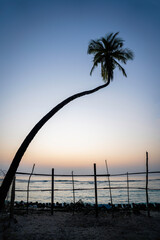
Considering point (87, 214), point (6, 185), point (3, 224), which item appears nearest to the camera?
point (6, 185)

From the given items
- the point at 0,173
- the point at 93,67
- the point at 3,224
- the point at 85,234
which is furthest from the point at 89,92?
the point at 3,224

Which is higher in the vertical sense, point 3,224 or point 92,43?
point 92,43

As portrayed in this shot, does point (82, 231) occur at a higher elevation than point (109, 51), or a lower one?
lower

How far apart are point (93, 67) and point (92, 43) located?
1.34 m

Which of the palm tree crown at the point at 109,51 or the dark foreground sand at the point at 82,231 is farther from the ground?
the palm tree crown at the point at 109,51

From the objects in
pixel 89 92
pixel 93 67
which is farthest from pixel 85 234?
pixel 93 67

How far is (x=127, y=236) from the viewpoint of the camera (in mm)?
4496

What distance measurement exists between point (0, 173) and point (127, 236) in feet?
14.9

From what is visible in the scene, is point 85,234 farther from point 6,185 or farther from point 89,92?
point 89,92

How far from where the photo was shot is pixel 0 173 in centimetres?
561

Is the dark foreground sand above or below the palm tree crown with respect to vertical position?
below

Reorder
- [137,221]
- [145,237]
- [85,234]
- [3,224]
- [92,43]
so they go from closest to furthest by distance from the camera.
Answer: [145,237] < [85,234] < [3,224] < [137,221] < [92,43]

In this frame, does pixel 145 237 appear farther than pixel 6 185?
Yes

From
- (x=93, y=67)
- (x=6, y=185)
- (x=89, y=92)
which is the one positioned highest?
(x=93, y=67)
